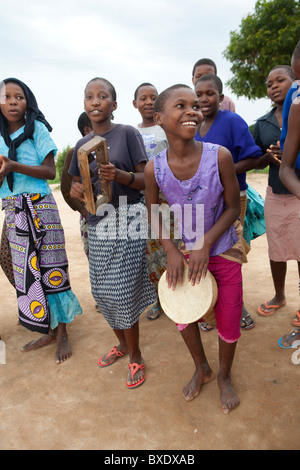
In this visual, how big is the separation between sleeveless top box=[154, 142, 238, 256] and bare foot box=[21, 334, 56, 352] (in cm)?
170

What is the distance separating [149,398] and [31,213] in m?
1.61

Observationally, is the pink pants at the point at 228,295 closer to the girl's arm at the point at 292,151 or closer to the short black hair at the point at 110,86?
the girl's arm at the point at 292,151

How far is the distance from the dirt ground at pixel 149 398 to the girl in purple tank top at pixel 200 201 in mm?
162

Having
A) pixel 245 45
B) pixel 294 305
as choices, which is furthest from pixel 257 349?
pixel 245 45

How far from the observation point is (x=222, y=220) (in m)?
1.95

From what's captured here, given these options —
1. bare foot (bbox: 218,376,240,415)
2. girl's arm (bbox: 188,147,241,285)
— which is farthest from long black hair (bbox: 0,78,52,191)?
bare foot (bbox: 218,376,240,415)

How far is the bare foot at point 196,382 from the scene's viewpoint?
7.21ft

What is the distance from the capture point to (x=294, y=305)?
3299mm

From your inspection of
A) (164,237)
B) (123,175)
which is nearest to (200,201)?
(164,237)

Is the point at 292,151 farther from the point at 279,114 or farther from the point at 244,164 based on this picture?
the point at 279,114

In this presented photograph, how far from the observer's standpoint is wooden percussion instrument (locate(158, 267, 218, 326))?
6.37 ft

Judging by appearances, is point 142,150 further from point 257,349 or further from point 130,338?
point 257,349

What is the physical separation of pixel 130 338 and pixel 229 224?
3.71ft

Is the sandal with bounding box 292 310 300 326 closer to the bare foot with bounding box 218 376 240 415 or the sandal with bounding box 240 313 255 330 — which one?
the sandal with bounding box 240 313 255 330
